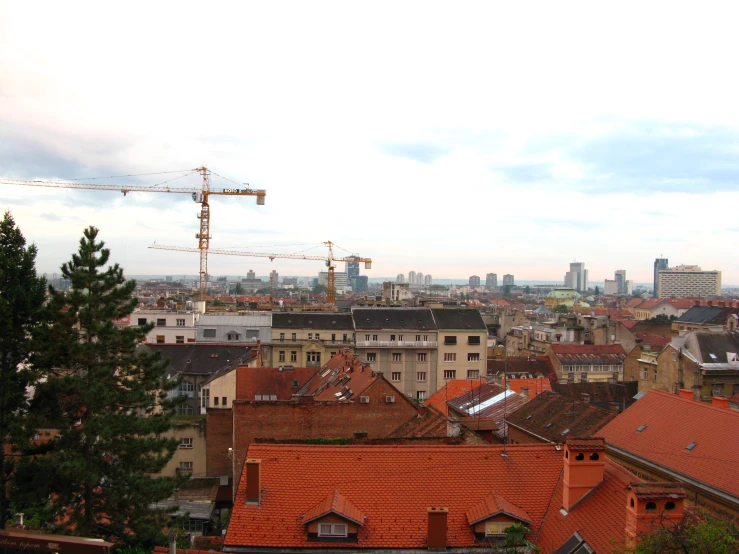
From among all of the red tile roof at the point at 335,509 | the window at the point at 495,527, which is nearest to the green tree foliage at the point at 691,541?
the window at the point at 495,527

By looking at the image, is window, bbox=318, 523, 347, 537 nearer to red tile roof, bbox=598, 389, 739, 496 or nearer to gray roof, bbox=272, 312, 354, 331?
red tile roof, bbox=598, 389, 739, 496

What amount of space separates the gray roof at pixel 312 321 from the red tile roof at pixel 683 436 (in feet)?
137

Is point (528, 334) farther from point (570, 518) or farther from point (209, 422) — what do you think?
point (570, 518)

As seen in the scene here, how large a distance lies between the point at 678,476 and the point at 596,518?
8.23 m

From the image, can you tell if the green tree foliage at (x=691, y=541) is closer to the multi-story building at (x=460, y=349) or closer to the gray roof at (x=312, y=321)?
the multi-story building at (x=460, y=349)

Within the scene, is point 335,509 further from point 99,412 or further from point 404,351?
point 404,351

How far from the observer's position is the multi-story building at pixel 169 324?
7031cm

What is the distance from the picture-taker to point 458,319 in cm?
6694

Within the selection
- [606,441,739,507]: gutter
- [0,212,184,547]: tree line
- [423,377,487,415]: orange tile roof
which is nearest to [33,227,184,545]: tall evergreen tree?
[0,212,184,547]: tree line

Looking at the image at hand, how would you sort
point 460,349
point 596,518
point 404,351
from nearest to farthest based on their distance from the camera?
1. point 596,518
2. point 404,351
3. point 460,349

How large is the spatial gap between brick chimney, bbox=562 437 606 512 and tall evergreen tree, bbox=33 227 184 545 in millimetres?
14119

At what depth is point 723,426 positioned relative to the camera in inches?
904

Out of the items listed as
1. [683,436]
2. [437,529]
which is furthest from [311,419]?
[683,436]

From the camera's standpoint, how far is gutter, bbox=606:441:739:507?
2014 centimetres
